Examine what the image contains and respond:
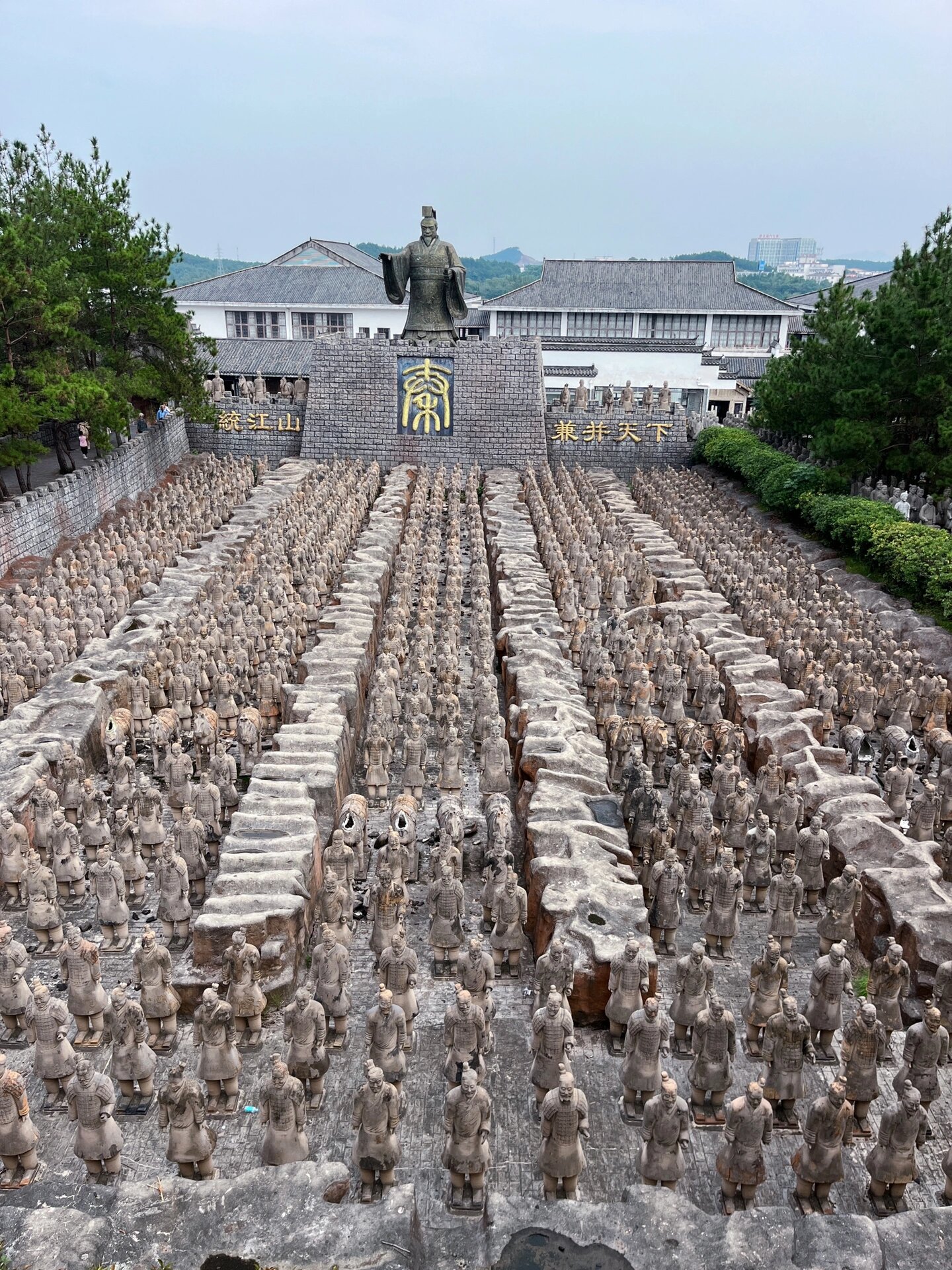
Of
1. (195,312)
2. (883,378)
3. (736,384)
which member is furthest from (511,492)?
(195,312)

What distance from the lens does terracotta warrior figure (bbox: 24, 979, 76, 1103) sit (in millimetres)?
5578

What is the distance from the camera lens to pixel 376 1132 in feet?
16.5

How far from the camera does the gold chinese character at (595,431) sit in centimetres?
2630

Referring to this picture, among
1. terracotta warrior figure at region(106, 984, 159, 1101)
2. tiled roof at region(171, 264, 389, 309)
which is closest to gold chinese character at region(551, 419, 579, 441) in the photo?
tiled roof at region(171, 264, 389, 309)

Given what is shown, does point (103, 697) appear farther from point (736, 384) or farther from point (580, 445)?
point (736, 384)

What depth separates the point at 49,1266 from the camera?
13.5 feet

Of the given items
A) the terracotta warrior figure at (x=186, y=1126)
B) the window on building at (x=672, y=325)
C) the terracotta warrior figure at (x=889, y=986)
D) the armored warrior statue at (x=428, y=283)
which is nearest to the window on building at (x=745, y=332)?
the window on building at (x=672, y=325)

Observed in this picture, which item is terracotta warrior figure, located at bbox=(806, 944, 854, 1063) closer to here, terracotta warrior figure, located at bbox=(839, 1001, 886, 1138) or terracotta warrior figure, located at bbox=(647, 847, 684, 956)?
terracotta warrior figure, located at bbox=(839, 1001, 886, 1138)

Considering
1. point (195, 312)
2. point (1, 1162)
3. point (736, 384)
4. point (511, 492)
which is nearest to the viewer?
point (1, 1162)

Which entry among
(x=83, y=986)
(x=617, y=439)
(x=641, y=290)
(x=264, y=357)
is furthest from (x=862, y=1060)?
(x=641, y=290)

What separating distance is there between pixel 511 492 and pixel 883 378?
8.05m

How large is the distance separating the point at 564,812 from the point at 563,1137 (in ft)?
10.8

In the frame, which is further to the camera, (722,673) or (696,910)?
(722,673)

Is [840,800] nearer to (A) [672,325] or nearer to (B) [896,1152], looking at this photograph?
(B) [896,1152]
